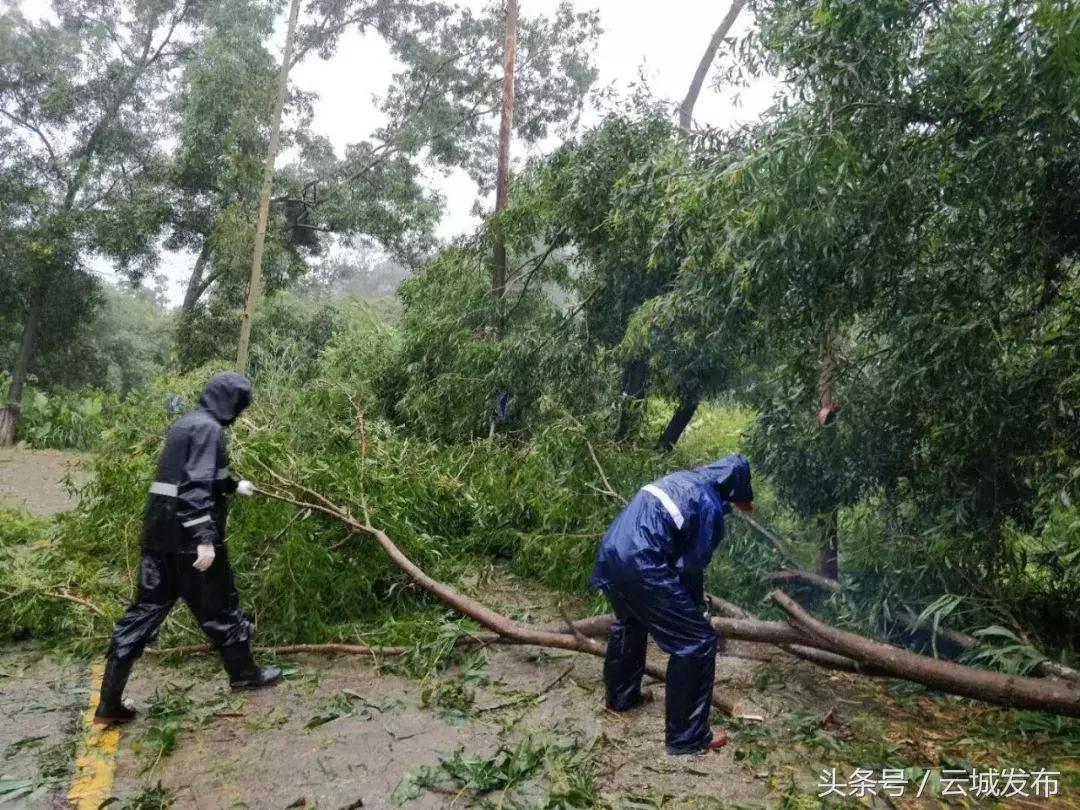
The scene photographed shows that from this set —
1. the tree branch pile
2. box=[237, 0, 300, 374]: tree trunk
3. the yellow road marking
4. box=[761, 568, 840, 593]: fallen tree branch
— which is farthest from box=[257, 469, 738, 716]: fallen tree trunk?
box=[237, 0, 300, 374]: tree trunk

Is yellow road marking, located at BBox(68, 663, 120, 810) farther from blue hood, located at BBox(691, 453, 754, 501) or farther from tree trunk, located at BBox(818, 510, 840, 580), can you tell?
tree trunk, located at BBox(818, 510, 840, 580)

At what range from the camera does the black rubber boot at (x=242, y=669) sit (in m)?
3.90

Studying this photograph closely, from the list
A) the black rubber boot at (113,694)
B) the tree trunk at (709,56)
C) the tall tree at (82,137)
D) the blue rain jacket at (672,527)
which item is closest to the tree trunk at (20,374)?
the tall tree at (82,137)

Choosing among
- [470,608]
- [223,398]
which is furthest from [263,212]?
[470,608]

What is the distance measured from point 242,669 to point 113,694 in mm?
617

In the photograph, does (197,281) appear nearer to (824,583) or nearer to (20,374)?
(20,374)

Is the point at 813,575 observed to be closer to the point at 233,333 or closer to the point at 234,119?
the point at 233,333

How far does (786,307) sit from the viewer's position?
201 inches

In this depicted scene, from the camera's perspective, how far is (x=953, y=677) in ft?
11.5

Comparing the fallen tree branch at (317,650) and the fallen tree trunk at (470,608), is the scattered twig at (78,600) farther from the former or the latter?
the fallen tree trunk at (470,608)

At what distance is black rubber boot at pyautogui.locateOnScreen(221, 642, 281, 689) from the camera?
12.8 ft

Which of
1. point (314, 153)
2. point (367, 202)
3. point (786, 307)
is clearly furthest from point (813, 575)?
point (314, 153)

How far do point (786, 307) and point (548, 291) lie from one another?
205 inches

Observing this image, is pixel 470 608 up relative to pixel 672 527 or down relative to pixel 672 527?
down
